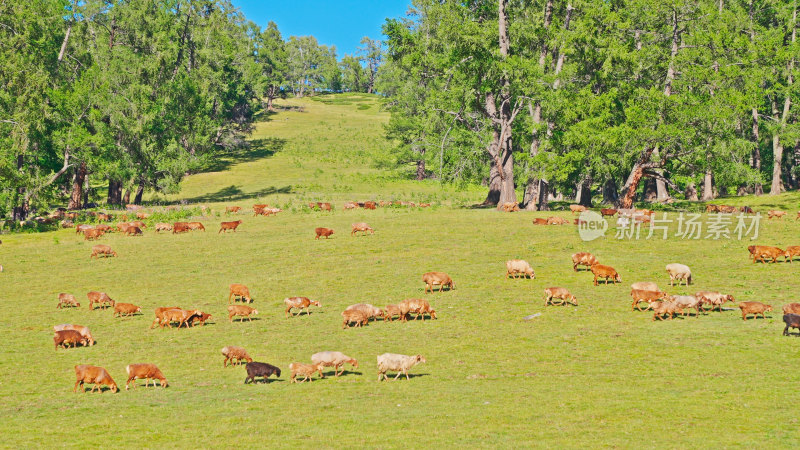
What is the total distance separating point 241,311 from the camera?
27875mm

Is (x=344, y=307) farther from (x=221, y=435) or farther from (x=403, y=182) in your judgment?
(x=403, y=182)

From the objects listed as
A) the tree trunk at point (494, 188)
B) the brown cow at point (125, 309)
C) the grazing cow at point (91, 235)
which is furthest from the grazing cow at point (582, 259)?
the grazing cow at point (91, 235)

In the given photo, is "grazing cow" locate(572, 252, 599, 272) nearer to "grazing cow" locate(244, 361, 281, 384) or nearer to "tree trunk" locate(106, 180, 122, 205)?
"grazing cow" locate(244, 361, 281, 384)

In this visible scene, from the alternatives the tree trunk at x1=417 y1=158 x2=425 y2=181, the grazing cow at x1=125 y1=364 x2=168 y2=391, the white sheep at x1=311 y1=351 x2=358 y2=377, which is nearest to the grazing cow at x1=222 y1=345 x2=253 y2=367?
the grazing cow at x1=125 y1=364 x2=168 y2=391

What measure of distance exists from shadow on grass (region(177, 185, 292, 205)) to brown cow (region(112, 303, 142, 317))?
45.4m

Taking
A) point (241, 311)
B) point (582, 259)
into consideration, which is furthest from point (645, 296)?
point (241, 311)

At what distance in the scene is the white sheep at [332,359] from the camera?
2064 centimetres

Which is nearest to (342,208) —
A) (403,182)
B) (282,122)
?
(403,182)

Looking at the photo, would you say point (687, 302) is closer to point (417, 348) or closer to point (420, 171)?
point (417, 348)

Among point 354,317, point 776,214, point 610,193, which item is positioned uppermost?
point 610,193

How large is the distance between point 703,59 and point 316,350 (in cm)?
4850

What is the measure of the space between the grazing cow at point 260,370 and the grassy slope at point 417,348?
0.41m

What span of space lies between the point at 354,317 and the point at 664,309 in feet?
37.8

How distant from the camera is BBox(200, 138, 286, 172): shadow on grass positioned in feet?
339
